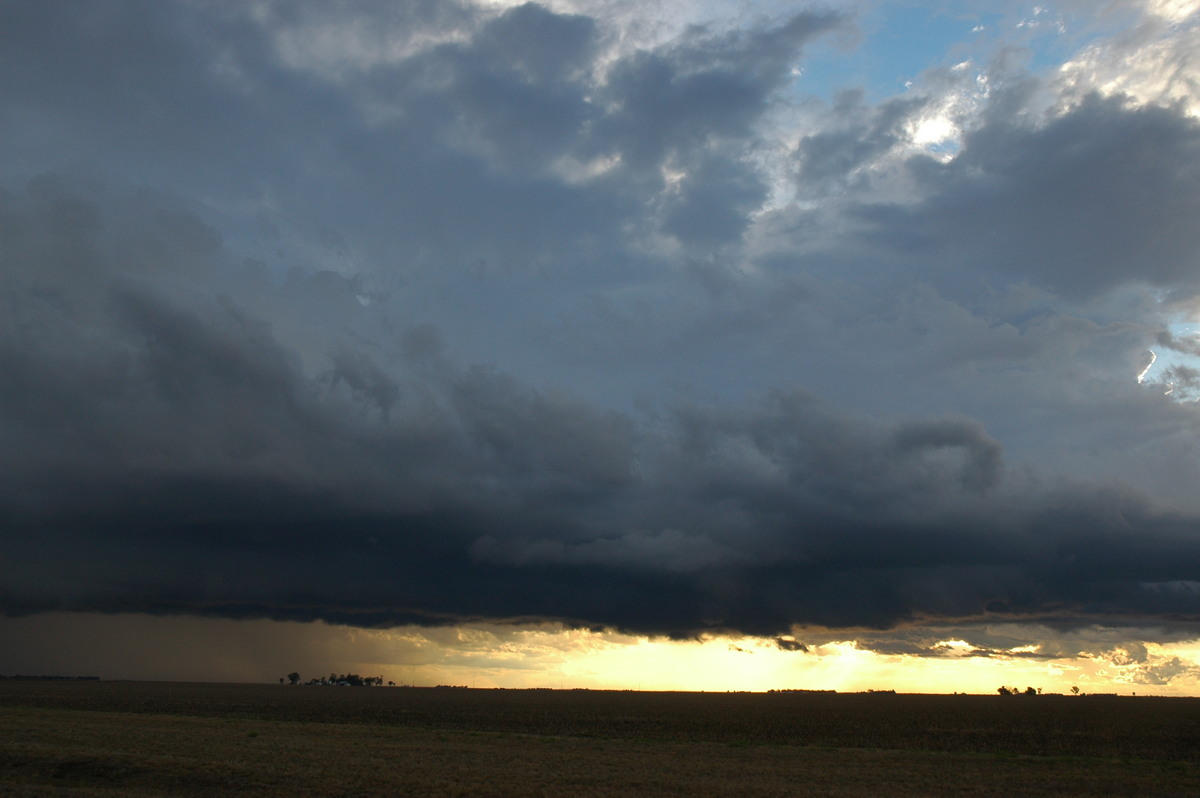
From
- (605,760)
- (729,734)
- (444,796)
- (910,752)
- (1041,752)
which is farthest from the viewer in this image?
(729,734)

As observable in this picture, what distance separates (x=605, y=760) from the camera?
1666 inches

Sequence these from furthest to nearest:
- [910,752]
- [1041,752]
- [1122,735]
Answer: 1. [1122,735]
2. [1041,752]
3. [910,752]

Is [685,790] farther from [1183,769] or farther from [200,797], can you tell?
[1183,769]

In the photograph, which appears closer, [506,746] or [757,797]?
[757,797]

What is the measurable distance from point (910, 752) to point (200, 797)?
39.8 meters

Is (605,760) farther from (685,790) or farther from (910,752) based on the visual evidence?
Answer: (910,752)

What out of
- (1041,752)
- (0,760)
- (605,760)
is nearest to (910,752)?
(1041,752)

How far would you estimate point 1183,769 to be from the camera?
140 feet

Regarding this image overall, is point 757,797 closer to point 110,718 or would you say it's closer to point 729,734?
point 729,734

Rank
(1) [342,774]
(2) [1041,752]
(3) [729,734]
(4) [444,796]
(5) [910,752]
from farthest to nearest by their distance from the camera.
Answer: (3) [729,734]
(2) [1041,752]
(5) [910,752]
(1) [342,774]
(4) [444,796]

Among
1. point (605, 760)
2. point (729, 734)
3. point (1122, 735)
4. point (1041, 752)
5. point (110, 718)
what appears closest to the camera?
point (605, 760)

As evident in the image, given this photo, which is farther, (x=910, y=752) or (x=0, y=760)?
(x=910, y=752)

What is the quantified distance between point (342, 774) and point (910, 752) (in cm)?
3411

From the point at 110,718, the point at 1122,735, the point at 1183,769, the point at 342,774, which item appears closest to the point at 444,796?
the point at 342,774
